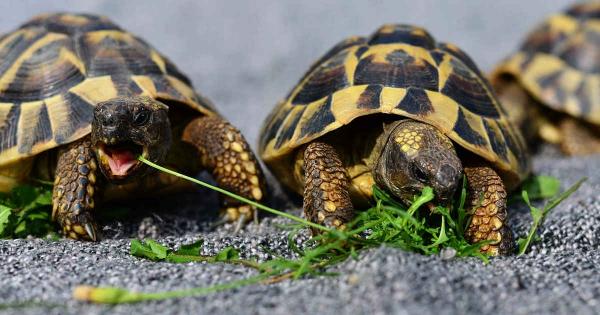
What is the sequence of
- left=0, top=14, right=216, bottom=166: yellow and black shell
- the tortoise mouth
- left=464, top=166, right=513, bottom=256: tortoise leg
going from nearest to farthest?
left=464, top=166, right=513, bottom=256: tortoise leg
the tortoise mouth
left=0, top=14, right=216, bottom=166: yellow and black shell

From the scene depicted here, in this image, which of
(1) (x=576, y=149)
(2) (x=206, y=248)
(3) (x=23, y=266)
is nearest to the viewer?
(3) (x=23, y=266)

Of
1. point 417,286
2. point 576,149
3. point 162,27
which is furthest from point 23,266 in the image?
point 162,27

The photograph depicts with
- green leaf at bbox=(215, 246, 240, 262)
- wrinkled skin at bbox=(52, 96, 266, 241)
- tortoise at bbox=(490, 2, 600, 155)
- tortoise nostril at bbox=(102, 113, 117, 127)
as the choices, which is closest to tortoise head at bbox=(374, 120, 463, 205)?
green leaf at bbox=(215, 246, 240, 262)

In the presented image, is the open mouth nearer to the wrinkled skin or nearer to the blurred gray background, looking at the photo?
the wrinkled skin

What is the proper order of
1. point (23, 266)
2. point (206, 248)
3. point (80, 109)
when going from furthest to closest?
point (80, 109) → point (206, 248) → point (23, 266)

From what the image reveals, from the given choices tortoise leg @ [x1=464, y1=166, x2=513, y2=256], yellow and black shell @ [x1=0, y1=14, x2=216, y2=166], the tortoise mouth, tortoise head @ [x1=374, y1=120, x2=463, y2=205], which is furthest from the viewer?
yellow and black shell @ [x1=0, y1=14, x2=216, y2=166]

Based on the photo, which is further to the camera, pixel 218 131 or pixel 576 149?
pixel 576 149

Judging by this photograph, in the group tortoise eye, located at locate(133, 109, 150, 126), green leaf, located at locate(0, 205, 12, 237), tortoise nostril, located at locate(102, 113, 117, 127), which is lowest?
green leaf, located at locate(0, 205, 12, 237)

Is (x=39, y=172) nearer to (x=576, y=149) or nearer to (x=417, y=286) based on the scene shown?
(x=417, y=286)

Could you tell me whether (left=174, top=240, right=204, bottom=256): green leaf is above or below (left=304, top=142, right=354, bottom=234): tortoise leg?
below

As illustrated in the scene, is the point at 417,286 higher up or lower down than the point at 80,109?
lower down
